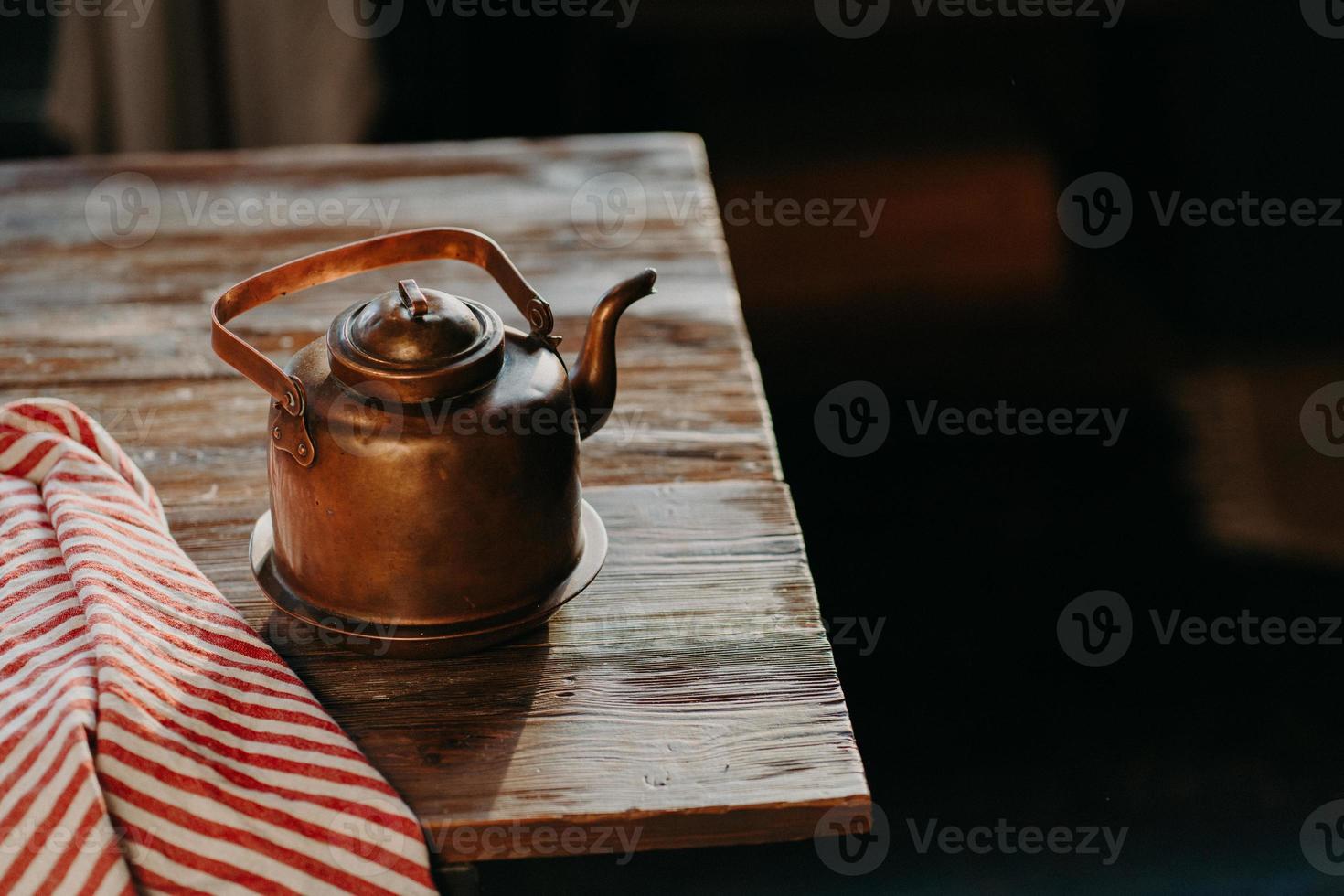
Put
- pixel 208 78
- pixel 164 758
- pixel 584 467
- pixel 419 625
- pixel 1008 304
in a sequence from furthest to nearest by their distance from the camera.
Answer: pixel 1008 304 → pixel 208 78 → pixel 584 467 → pixel 419 625 → pixel 164 758

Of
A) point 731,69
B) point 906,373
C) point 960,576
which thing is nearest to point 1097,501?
point 960,576

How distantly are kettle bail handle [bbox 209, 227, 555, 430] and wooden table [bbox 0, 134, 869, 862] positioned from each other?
0.24m

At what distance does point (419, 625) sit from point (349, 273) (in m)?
0.30

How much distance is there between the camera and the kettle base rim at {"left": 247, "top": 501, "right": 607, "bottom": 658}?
3.51 feet

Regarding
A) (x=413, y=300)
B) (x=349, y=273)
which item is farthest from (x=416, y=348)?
(x=349, y=273)

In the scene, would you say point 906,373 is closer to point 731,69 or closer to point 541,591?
point 731,69

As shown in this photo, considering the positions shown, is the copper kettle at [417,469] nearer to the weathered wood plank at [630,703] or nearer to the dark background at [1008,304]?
the weathered wood plank at [630,703]

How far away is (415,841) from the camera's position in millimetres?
948

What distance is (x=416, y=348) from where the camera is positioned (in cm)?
101

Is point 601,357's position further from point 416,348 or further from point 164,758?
point 164,758

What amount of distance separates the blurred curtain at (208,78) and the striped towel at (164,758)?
2543 mm

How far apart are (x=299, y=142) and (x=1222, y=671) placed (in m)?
2.58

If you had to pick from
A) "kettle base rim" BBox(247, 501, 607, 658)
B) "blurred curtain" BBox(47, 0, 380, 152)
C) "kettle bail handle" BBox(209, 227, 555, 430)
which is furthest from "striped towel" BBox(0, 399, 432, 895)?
"blurred curtain" BBox(47, 0, 380, 152)

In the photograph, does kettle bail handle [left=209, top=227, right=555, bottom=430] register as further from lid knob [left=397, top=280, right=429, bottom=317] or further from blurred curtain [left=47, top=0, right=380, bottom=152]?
blurred curtain [left=47, top=0, right=380, bottom=152]
